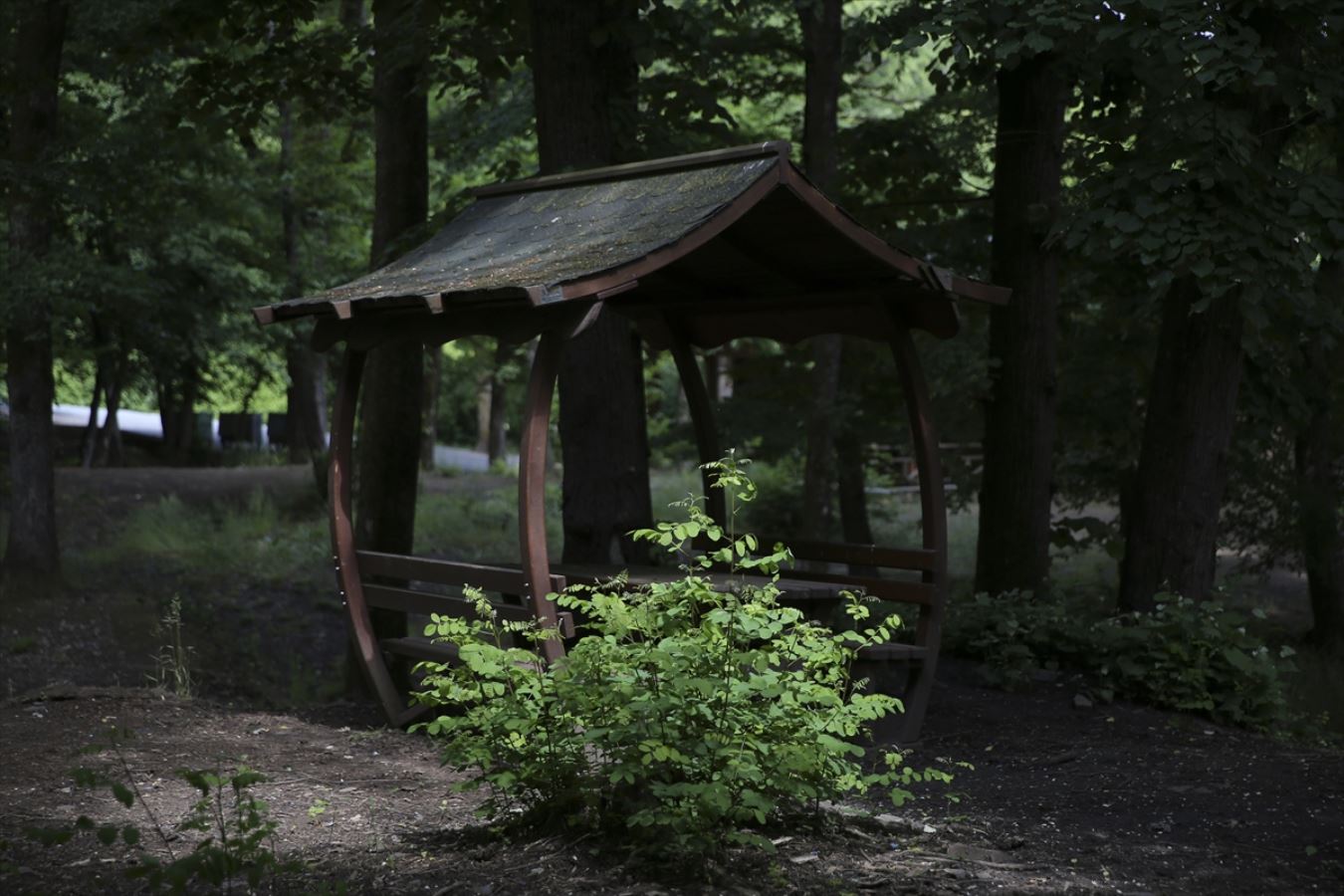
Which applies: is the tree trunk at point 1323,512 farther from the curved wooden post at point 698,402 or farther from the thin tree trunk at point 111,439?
the thin tree trunk at point 111,439

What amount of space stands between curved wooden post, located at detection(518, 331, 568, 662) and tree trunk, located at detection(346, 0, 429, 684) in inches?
195

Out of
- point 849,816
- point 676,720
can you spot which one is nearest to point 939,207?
point 849,816

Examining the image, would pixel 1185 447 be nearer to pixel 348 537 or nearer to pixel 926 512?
pixel 926 512

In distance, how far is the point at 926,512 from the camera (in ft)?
29.2

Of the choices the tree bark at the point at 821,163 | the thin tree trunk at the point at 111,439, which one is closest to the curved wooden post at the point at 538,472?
the tree bark at the point at 821,163

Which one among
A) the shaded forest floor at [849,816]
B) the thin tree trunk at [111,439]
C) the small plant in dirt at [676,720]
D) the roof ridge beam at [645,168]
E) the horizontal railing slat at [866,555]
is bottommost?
the shaded forest floor at [849,816]

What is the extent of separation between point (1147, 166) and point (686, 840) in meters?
6.10

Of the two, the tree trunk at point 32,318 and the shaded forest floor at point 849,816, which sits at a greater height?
the tree trunk at point 32,318

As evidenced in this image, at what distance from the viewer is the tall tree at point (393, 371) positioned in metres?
12.1

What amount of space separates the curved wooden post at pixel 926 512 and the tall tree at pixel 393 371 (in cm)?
463

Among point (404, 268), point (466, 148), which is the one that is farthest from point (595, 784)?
point (466, 148)

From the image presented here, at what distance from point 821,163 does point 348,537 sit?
7.13 m

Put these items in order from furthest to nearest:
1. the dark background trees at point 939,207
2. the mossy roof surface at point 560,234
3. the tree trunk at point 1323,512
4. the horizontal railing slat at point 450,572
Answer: the tree trunk at point 1323,512
the dark background trees at point 939,207
the horizontal railing slat at point 450,572
the mossy roof surface at point 560,234

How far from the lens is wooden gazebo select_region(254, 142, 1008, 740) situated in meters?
7.28
